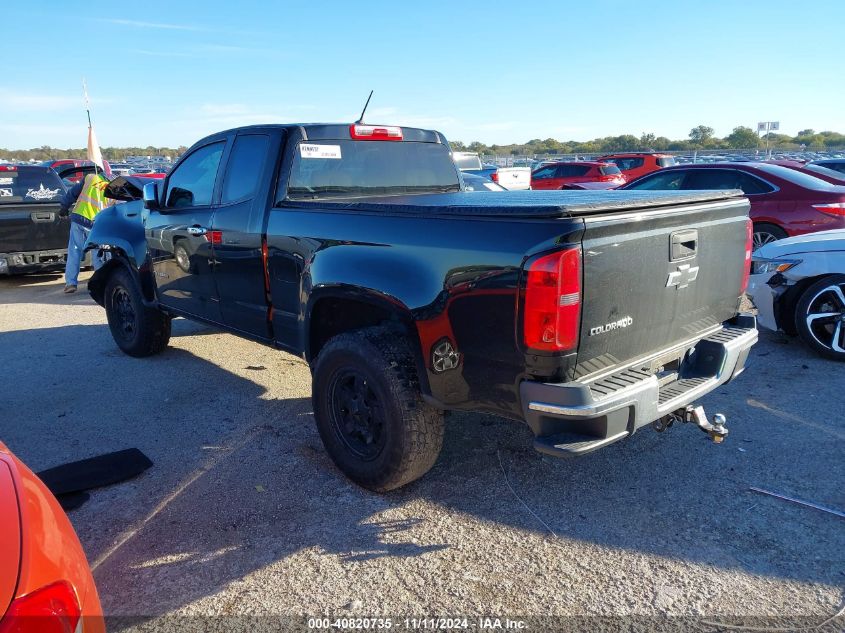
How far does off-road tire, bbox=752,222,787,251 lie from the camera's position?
27.5 feet

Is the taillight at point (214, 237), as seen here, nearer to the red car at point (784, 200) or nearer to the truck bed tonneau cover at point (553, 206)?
the truck bed tonneau cover at point (553, 206)

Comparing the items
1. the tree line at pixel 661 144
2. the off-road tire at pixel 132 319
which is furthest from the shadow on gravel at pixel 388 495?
the tree line at pixel 661 144

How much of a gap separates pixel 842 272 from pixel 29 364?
7.17m

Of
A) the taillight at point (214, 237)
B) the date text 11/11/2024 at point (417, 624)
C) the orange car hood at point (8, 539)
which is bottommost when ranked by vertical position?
the date text 11/11/2024 at point (417, 624)

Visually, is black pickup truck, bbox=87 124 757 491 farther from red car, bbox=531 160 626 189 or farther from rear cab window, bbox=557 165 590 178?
rear cab window, bbox=557 165 590 178

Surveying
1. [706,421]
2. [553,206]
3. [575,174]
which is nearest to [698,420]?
[706,421]

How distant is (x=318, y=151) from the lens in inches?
166

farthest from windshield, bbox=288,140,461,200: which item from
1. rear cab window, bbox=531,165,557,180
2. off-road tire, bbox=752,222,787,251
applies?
rear cab window, bbox=531,165,557,180

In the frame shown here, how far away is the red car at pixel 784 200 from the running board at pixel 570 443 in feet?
19.8

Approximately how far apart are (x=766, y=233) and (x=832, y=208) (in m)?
0.78

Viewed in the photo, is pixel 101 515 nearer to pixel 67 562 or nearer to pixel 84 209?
pixel 67 562

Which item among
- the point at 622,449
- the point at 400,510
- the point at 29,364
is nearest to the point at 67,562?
the point at 400,510

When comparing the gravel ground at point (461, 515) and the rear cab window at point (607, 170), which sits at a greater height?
the rear cab window at point (607, 170)

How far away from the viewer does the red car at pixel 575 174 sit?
1820cm
